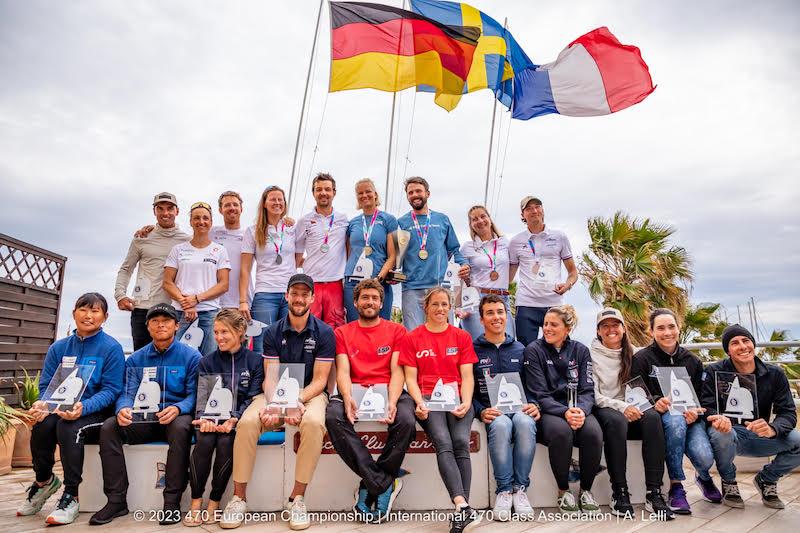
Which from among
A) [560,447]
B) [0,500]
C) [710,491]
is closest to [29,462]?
[0,500]

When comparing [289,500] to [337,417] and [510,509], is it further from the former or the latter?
[510,509]

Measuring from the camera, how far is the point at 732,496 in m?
3.57

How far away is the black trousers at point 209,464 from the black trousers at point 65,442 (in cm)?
81

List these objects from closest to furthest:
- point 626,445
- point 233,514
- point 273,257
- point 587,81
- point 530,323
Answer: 1. point 233,514
2. point 626,445
3. point 273,257
4. point 530,323
5. point 587,81

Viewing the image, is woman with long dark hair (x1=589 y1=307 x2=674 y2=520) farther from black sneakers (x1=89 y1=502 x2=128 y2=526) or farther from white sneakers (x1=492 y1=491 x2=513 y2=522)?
black sneakers (x1=89 y1=502 x2=128 y2=526)

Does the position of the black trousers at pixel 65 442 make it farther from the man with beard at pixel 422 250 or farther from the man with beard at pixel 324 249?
the man with beard at pixel 422 250

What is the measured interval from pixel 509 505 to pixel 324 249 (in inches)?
107

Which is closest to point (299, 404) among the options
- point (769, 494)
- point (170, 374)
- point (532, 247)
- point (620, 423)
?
point (170, 374)

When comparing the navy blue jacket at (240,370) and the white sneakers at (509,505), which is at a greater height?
the navy blue jacket at (240,370)

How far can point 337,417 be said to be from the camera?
3.37m

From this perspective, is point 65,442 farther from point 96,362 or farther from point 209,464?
point 209,464

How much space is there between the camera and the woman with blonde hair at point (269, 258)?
4633mm

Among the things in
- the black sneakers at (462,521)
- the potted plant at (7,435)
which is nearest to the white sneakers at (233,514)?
the black sneakers at (462,521)

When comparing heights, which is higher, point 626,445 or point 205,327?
point 205,327
